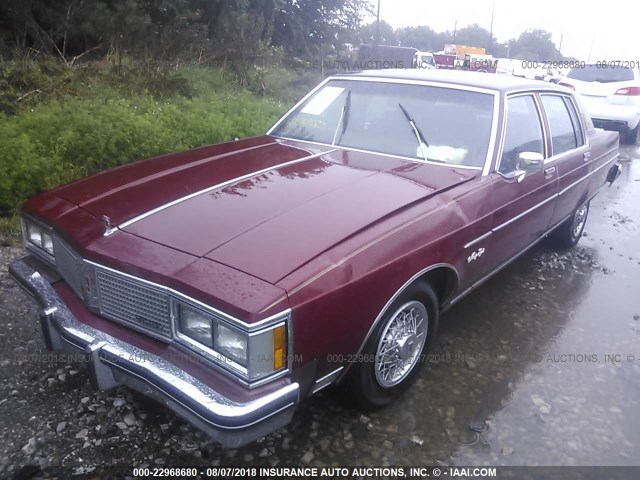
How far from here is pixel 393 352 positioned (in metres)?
2.80

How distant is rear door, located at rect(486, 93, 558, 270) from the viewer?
3410 millimetres

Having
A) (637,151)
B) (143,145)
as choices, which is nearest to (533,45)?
(637,151)

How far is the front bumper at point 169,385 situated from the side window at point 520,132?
87.3 inches

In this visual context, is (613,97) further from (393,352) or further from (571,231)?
(393,352)

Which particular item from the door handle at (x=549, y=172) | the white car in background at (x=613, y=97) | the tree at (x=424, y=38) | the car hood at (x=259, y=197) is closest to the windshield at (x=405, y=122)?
the car hood at (x=259, y=197)

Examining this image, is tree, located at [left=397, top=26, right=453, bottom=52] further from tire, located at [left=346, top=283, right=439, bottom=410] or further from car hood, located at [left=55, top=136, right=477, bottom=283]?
tire, located at [left=346, top=283, right=439, bottom=410]

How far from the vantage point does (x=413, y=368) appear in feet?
9.91

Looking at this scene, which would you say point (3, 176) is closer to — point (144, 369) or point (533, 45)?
point (144, 369)

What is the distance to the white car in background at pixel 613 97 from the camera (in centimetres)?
1038

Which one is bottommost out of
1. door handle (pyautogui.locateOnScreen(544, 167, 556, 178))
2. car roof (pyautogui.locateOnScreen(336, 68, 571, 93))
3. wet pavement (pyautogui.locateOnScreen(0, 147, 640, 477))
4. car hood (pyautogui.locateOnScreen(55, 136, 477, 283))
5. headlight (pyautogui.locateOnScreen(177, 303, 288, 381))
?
wet pavement (pyautogui.locateOnScreen(0, 147, 640, 477))

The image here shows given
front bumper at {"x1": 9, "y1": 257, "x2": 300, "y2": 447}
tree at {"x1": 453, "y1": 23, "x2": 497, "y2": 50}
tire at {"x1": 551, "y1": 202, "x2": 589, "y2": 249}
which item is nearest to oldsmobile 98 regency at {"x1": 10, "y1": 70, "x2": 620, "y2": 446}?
front bumper at {"x1": 9, "y1": 257, "x2": 300, "y2": 447}

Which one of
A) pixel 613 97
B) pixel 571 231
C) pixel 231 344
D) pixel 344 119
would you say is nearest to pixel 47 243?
pixel 231 344

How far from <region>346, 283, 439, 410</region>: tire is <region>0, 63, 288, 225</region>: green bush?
146 inches

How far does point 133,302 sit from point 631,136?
37.7 ft
